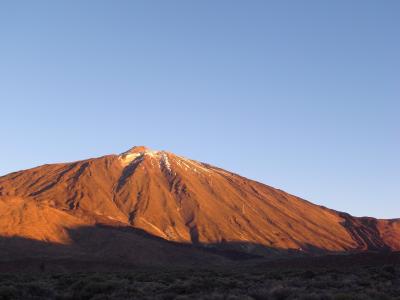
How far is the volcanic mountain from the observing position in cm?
8750

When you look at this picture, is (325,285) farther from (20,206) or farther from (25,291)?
(20,206)

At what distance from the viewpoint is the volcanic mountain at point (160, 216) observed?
3445 inches

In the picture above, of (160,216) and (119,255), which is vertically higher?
(160,216)

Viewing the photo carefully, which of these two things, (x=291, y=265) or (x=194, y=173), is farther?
(x=194, y=173)

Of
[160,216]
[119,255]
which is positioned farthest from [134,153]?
[119,255]

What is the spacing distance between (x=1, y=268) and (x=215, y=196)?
317 feet

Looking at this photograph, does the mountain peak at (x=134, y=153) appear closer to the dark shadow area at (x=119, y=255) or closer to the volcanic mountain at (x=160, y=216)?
the volcanic mountain at (x=160, y=216)

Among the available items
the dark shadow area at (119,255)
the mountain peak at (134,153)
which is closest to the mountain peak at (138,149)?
the mountain peak at (134,153)

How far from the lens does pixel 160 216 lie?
424ft

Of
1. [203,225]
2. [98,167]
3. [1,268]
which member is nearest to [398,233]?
[203,225]

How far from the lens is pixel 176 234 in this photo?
121 metres

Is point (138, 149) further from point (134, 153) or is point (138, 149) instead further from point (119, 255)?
point (119, 255)

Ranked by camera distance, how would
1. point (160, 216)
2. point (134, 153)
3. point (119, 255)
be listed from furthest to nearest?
1. point (134, 153)
2. point (160, 216)
3. point (119, 255)

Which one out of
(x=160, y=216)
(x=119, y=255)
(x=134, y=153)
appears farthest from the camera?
(x=134, y=153)
